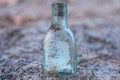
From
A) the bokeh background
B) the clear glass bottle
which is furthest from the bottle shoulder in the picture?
the bokeh background

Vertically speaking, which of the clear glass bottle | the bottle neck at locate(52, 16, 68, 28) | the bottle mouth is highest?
the bottle mouth

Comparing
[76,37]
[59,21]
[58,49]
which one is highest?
[59,21]

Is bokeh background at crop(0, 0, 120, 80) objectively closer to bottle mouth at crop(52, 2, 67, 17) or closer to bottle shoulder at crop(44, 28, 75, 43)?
bottle shoulder at crop(44, 28, 75, 43)

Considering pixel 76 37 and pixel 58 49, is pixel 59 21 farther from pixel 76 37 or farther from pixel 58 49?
pixel 76 37

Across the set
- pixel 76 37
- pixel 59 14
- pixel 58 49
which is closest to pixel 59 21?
pixel 59 14

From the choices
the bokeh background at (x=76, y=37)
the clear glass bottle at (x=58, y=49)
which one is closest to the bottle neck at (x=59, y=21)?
the clear glass bottle at (x=58, y=49)

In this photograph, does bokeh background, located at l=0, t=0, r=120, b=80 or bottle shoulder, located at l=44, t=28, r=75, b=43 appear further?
bokeh background, located at l=0, t=0, r=120, b=80

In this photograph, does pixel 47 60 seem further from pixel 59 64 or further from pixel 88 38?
pixel 88 38
